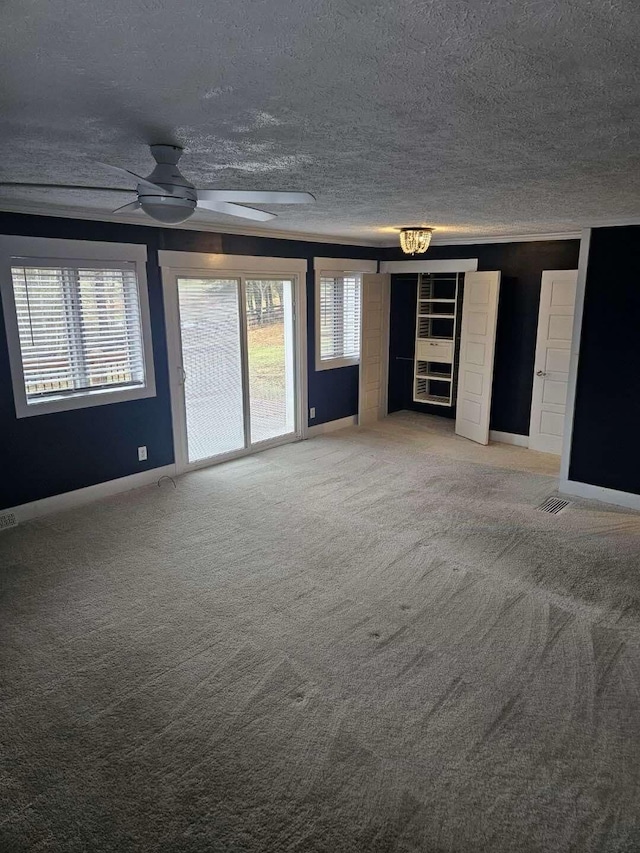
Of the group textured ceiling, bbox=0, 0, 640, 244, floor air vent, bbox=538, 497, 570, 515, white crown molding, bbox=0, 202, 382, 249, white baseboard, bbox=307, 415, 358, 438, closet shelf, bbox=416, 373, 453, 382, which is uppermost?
white crown molding, bbox=0, 202, 382, 249

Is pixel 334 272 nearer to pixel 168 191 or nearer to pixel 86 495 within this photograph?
pixel 86 495

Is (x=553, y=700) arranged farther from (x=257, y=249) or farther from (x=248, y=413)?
(x=257, y=249)

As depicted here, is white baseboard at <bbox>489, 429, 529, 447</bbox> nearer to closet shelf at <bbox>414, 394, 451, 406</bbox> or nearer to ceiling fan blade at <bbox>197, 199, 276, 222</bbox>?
closet shelf at <bbox>414, 394, 451, 406</bbox>

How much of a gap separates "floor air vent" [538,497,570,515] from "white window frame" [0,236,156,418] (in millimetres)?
3581

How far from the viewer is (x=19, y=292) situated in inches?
157

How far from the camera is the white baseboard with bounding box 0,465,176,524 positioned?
4.26m

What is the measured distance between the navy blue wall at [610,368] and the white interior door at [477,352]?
154cm

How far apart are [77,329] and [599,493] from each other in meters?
4.64

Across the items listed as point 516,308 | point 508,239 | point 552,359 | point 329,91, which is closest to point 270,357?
point 516,308

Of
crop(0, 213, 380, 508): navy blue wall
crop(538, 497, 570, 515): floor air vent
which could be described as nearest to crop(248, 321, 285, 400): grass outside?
crop(0, 213, 380, 508): navy blue wall

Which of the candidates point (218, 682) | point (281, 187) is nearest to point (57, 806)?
point (218, 682)

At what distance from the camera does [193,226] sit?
196 inches

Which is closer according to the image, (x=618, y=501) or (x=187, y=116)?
(x=187, y=116)

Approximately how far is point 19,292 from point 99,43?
3153mm
